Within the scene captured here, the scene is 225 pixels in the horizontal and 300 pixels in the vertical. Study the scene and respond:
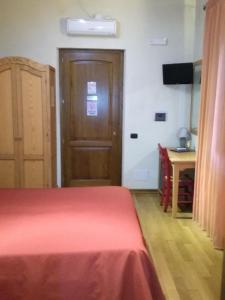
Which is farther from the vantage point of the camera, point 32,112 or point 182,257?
point 32,112

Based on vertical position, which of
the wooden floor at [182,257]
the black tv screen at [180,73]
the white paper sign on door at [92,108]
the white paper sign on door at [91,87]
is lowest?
the wooden floor at [182,257]

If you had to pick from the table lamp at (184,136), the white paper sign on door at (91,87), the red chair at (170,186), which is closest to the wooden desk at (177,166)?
the red chair at (170,186)

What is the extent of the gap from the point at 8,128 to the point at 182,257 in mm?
2778

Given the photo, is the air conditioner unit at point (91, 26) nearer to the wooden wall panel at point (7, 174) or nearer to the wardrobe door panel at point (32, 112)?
the wardrobe door panel at point (32, 112)

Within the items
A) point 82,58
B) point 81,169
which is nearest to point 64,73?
point 82,58

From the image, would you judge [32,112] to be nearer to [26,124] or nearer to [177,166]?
[26,124]

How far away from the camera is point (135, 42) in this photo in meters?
4.84

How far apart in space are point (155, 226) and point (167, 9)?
3.18m

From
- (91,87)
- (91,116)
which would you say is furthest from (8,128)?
(91,87)

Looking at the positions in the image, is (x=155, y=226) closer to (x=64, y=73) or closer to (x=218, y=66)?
(x=218, y=66)

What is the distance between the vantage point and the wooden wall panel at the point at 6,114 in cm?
423

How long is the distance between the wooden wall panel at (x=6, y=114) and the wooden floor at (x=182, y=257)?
2043 mm

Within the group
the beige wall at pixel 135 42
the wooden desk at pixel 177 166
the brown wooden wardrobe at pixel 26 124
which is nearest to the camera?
the wooden desk at pixel 177 166

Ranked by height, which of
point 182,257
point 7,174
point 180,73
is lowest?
point 182,257
